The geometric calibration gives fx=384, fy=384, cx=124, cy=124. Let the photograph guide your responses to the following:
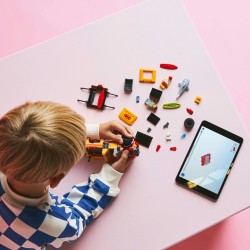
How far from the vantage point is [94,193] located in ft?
3.02

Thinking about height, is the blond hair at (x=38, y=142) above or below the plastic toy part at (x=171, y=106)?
below

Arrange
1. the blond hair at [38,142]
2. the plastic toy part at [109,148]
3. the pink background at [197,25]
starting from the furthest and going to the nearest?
1. the pink background at [197,25]
2. the plastic toy part at [109,148]
3. the blond hair at [38,142]

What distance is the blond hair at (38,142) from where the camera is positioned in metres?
0.69

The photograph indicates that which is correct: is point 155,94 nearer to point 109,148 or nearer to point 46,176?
point 109,148

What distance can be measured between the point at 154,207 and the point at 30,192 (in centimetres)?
30

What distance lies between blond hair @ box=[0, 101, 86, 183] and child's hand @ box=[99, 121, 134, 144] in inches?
7.9

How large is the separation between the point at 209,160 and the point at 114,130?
246 mm

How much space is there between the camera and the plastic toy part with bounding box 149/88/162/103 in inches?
38.3

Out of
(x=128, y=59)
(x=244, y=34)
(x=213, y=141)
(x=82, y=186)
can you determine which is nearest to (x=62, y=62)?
(x=128, y=59)

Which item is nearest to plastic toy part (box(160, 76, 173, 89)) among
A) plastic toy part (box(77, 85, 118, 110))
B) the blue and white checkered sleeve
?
plastic toy part (box(77, 85, 118, 110))

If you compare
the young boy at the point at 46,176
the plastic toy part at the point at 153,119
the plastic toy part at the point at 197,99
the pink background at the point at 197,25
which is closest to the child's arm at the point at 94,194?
the young boy at the point at 46,176

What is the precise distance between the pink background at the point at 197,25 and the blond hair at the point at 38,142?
88cm

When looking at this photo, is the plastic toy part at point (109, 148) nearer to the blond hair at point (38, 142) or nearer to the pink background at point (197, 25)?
the blond hair at point (38, 142)

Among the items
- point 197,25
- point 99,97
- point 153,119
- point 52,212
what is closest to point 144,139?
point 153,119
